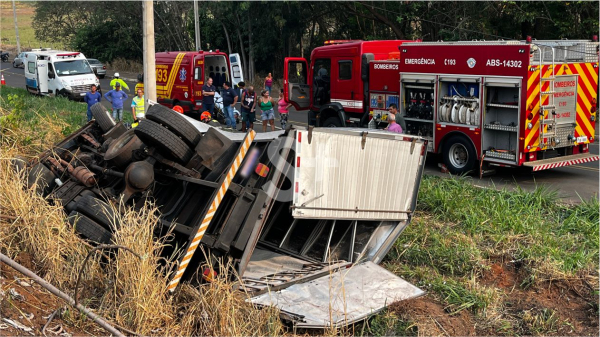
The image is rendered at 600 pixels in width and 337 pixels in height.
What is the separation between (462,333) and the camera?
21.0 feet

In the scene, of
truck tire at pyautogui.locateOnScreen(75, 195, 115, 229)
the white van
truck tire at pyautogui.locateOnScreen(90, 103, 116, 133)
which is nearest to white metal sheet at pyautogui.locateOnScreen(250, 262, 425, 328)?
truck tire at pyautogui.locateOnScreen(75, 195, 115, 229)

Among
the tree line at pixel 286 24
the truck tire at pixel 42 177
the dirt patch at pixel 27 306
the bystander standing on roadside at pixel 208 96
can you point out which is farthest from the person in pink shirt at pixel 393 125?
the tree line at pixel 286 24

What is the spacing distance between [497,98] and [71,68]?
21360 mm

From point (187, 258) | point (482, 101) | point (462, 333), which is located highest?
point (482, 101)

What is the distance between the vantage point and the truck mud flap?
40.9ft

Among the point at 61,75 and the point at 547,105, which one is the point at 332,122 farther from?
the point at 61,75

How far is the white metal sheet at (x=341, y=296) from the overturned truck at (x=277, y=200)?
1cm

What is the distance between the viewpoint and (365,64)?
51.1ft

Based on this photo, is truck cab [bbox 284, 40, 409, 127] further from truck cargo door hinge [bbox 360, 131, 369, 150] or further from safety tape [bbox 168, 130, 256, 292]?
safety tape [bbox 168, 130, 256, 292]

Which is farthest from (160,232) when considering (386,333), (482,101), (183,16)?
(183,16)

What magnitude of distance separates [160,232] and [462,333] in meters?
3.19

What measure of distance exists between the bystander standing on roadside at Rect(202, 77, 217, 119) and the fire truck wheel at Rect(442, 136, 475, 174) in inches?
310

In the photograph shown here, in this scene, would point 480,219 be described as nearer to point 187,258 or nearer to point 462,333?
point 462,333

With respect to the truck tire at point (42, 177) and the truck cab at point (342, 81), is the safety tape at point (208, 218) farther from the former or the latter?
the truck cab at point (342, 81)
